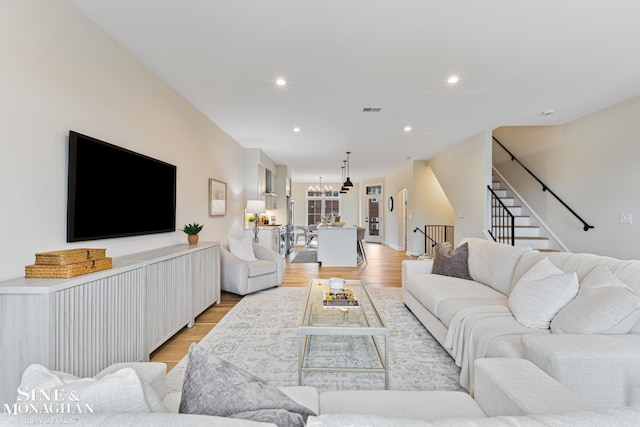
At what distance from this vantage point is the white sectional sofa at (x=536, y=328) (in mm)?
1412

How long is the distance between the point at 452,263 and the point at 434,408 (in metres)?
2.57

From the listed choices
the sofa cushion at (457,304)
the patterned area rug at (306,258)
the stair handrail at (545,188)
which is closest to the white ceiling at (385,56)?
the stair handrail at (545,188)

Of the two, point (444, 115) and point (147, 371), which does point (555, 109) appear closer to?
point (444, 115)

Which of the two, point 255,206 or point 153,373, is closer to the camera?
point 153,373

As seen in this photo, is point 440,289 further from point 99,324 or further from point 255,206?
point 255,206

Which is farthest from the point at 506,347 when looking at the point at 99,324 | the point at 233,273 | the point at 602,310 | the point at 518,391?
the point at 233,273

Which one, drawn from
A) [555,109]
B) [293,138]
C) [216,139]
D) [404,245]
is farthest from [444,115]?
[404,245]

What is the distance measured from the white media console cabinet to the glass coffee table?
1.23 metres

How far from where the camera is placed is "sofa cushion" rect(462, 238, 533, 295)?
9.39 ft

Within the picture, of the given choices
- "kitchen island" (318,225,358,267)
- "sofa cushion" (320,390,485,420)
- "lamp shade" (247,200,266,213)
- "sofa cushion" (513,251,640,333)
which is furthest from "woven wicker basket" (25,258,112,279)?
"kitchen island" (318,225,358,267)

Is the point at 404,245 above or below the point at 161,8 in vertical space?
below

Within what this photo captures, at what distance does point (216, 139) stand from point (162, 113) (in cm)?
171

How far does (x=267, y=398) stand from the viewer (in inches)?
32.3

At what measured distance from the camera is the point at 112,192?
2.58 m
